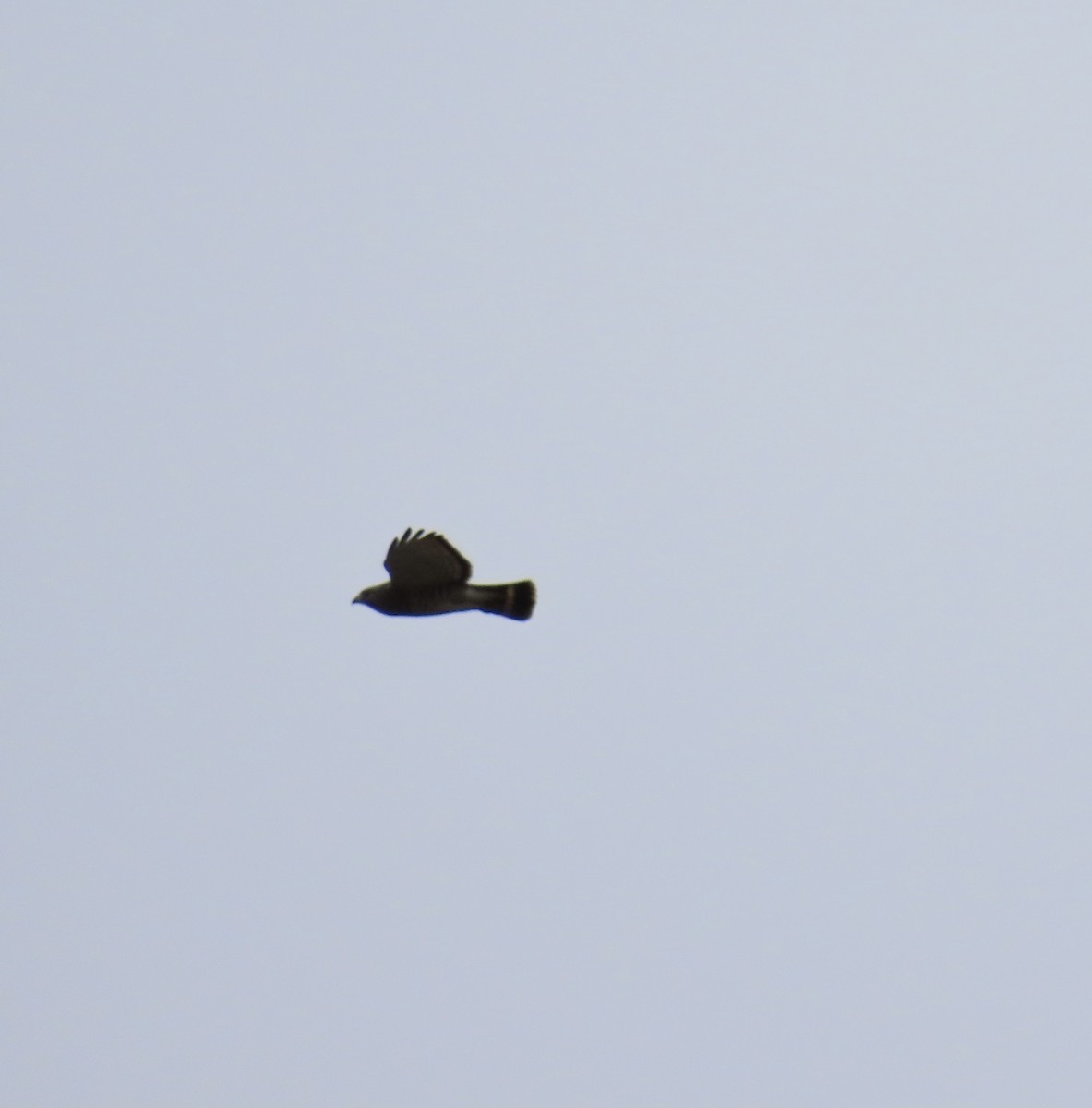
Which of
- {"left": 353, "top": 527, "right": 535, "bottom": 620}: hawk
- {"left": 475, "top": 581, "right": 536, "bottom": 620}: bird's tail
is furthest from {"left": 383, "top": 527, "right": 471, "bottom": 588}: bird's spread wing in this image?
{"left": 475, "top": 581, "right": 536, "bottom": 620}: bird's tail

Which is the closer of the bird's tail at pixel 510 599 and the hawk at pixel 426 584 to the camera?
the hawk at pixel 426 584

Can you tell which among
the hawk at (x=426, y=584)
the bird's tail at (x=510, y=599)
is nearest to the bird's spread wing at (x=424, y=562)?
the hawk at (x=426, y=584)

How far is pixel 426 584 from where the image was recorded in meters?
18.0

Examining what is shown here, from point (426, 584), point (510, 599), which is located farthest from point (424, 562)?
point (510, 599)

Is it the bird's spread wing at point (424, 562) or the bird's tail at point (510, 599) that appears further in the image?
the bird's tail at point (510, 599)

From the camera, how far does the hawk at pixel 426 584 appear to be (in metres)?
17.5

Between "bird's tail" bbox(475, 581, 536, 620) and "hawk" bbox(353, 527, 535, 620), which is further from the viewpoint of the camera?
"bird's tail" bbox(475, 581, 536, 620)

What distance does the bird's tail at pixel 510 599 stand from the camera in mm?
18781

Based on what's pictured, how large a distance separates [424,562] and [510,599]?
1565 mm

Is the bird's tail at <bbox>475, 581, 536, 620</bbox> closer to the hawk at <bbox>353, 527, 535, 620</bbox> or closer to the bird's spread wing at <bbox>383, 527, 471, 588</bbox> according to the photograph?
the hawk at <bbox>353, 527, 535, 620</bbox>

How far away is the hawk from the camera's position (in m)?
17.5

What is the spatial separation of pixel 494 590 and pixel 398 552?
1.66 meters

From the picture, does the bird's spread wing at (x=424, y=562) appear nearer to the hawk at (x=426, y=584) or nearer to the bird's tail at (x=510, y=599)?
the hawk at (x=426, y=584)

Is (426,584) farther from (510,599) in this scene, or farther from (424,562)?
(510,599)
